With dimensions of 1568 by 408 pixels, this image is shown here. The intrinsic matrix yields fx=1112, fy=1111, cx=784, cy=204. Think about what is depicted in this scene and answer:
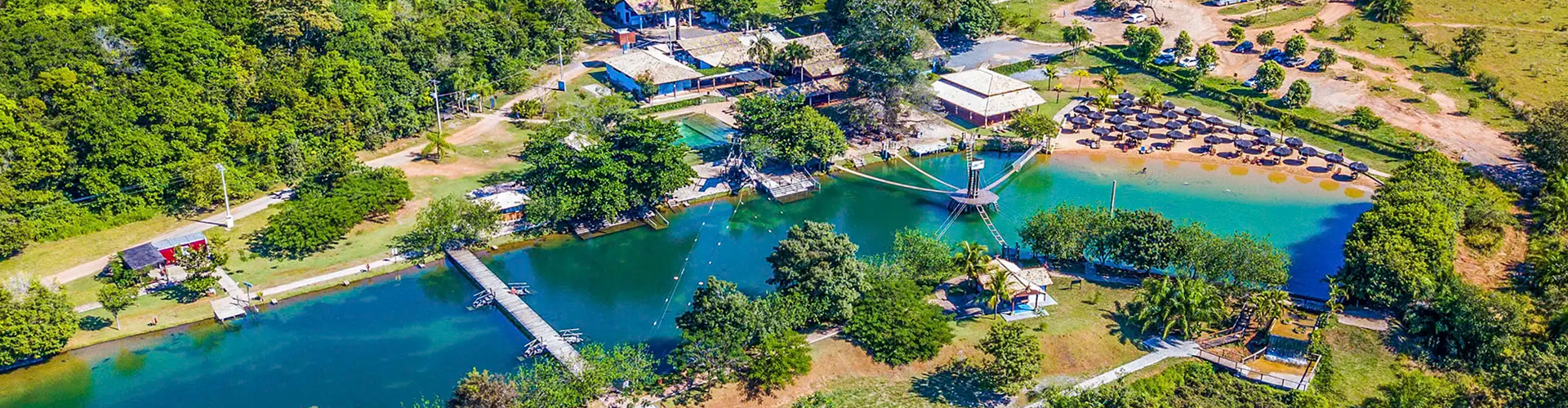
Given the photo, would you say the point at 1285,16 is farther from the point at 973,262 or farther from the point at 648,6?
the point at 973,262

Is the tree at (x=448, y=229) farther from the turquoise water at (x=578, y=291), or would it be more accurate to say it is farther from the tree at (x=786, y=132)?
the tree at (x=786, y=132)

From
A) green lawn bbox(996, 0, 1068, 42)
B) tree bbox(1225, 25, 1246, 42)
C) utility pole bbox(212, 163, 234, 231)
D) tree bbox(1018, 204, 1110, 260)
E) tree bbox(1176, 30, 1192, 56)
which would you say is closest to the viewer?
tree bbox(1018, 204, 1110, 260)

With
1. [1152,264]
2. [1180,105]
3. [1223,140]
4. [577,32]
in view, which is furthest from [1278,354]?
[577,32]

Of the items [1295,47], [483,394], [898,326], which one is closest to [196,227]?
[483,394]

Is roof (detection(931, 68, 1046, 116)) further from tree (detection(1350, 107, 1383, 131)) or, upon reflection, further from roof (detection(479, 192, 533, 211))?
roof (detection(479, 192, 533, 211))

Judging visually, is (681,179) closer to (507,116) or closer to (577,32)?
(507,116)

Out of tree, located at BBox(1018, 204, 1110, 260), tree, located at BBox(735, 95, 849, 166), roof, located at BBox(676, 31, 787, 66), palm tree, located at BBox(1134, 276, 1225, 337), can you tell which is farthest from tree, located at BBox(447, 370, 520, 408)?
roof, located at BBox(676, 31, 787, 66)

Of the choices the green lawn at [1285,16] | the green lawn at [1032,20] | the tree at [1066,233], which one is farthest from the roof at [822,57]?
the green lawn at [1285,16]
